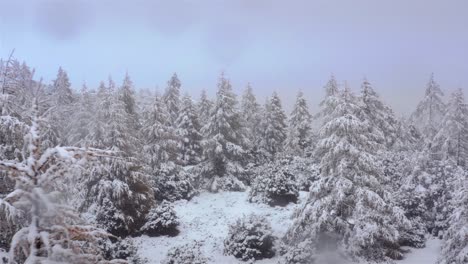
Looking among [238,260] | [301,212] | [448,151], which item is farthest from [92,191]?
[448,151]

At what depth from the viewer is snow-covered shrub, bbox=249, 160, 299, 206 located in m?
25.5

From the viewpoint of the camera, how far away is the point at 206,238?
844 inches

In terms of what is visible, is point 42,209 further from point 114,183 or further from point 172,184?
point 172,184

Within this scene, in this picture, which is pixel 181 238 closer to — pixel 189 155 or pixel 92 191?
pixel 92 191

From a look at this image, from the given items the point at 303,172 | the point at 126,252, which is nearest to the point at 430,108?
the point at 303,172

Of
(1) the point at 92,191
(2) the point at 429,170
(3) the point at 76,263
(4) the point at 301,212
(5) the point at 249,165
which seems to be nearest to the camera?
(3) the point at 76,263

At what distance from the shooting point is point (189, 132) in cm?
3566

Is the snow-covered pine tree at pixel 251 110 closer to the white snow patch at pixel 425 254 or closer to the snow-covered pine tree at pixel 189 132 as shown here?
the snow-covered pine tree at pixel 189 132

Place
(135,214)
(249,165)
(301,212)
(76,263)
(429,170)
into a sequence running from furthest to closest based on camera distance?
(249,165)
(429,170)
(135,214)
(301,212)
(76,263)

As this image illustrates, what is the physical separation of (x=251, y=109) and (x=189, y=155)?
1244 centimetres

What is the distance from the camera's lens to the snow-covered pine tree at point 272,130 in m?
40.2

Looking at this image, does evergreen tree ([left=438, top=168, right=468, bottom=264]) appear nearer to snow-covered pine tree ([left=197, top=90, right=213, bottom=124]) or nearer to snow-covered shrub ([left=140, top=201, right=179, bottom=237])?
snow-covered shrub ([left=140, top=201, right=179, bottom=237])

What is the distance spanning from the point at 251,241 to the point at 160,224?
230 inches

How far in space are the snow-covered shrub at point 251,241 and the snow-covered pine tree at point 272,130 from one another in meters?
20.0
